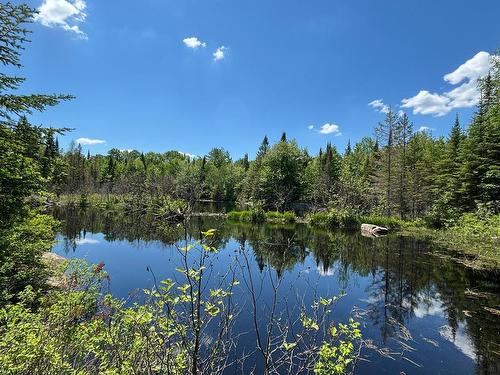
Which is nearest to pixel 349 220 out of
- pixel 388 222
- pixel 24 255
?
pixel 388 222

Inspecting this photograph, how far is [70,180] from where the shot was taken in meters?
55.8

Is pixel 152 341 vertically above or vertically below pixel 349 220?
above

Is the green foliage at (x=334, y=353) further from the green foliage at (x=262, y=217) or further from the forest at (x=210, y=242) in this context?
the green foliage at (x=262, y=217)

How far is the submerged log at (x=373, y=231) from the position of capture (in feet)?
83.4

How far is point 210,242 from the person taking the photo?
2.87 m

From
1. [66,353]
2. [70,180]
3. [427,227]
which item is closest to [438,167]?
[427,227]

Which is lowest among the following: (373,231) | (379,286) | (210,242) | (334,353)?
(379,286)

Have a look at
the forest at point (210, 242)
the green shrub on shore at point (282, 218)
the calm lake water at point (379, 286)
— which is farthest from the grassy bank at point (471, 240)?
the green shrub on shore at point (282, 218)

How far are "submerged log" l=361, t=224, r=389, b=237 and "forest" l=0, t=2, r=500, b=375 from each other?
2167mm

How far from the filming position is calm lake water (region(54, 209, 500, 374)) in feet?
21.8

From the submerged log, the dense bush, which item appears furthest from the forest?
the submerged log

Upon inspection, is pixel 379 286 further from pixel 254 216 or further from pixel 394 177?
pixel 394 177

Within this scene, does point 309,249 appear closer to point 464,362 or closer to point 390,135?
point 464,362

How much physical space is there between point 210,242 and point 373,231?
2554 cm
